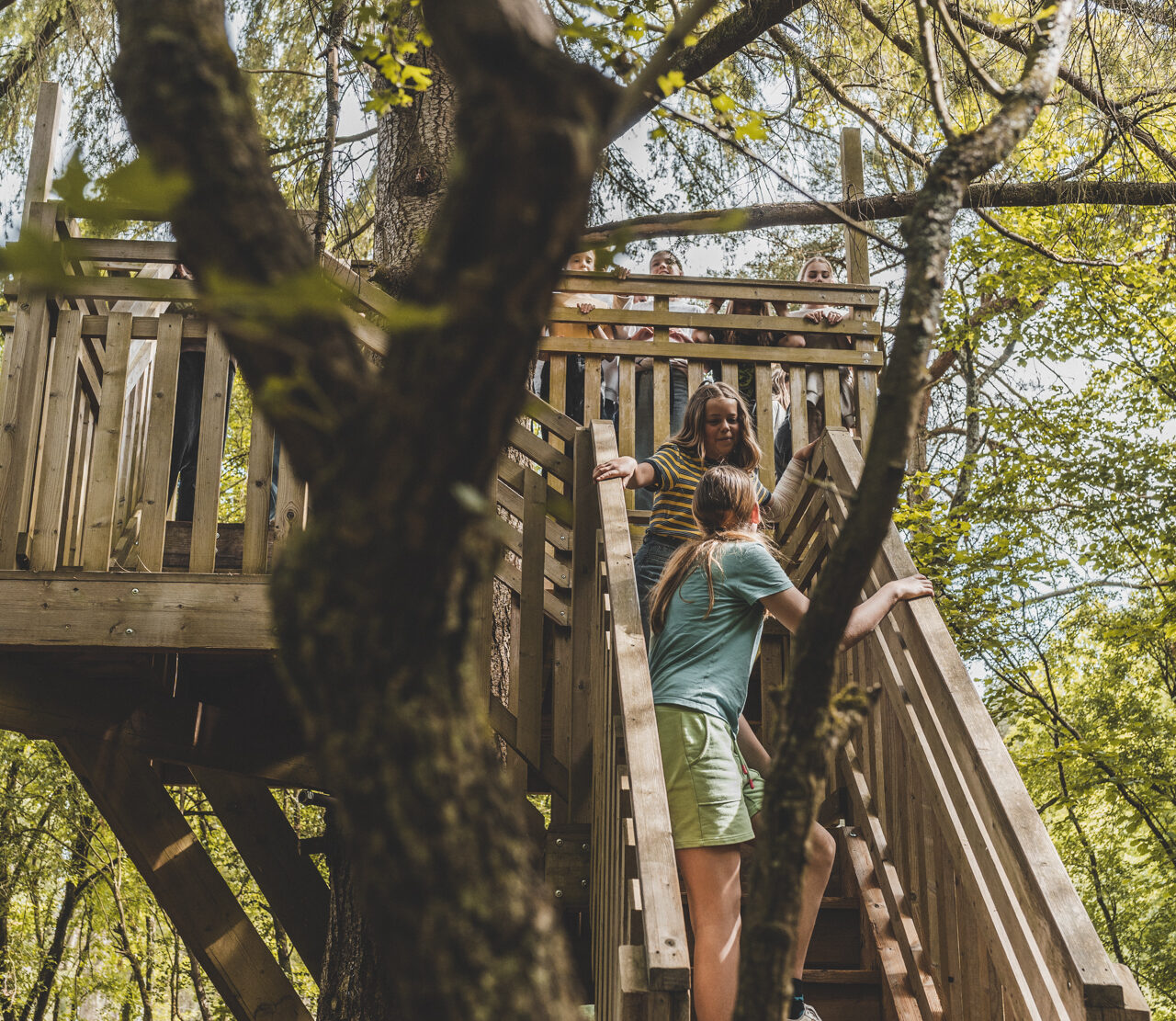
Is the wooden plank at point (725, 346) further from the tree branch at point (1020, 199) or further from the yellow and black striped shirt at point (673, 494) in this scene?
the yellow and black striped shirt at point (673, 494)

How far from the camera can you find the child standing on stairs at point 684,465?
11.9 feet

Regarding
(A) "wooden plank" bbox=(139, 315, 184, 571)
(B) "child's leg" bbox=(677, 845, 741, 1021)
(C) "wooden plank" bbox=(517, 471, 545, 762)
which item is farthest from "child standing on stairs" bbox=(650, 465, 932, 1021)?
(A) "wooden plank" bbox=(139, 315, 184, 571)

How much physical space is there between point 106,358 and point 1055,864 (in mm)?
3261

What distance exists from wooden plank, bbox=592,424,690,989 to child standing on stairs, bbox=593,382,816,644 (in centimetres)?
35

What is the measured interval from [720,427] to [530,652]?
3.36 feet

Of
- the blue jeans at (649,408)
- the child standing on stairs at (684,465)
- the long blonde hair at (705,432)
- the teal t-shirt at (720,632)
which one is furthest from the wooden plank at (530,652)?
the blue jeans at (649,408)

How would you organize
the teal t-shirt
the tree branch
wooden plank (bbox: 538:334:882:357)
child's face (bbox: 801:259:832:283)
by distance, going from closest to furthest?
the teal t-shirt, wooden plank (bbox: 538:334:882:357), the tree branch, child's face (bbox: 801:259:832:283)

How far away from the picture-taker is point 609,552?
3125 mm

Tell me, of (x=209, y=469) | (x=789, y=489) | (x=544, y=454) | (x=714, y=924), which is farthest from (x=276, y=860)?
(x=714, y=924)

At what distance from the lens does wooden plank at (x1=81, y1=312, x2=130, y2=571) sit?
368 centimetres

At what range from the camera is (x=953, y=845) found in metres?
2.57

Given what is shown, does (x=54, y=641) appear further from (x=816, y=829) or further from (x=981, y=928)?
(x=981, y=928)

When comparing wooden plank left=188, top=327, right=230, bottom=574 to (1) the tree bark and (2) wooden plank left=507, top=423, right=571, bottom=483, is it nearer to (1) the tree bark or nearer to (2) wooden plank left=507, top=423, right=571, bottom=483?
(2) wooden plank left=507, top=423, right=571, bottom=483

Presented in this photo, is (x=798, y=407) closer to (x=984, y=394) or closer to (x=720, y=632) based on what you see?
(x=720, y=632)
